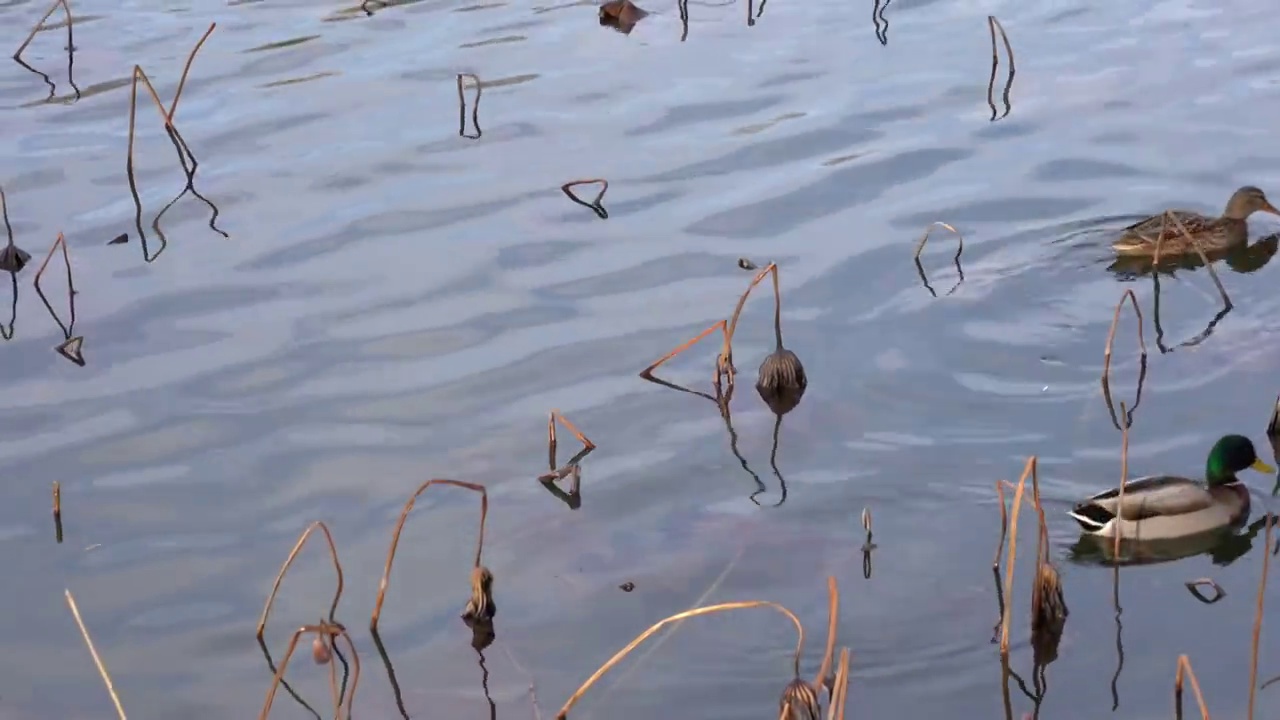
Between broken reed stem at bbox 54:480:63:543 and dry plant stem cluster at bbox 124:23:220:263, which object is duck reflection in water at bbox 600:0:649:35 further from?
broken reed stem at bbox 54:480:63:543

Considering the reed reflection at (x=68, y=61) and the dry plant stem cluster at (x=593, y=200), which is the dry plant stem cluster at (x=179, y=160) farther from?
the dry plant stem cluster at (x=593, y=200)

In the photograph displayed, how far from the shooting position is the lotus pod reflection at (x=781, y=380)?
27.1 feet

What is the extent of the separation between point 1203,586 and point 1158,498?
1.52 feet

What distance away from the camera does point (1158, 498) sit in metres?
7.06

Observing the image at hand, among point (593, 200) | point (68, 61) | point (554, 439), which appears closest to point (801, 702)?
point (554, 439)

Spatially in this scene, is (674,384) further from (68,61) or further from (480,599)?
(68,61)

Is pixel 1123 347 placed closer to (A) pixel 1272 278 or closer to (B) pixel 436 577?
(A) pixel 1272 278

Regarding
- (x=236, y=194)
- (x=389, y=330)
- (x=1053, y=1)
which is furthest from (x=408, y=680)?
(x=1053, y=1)

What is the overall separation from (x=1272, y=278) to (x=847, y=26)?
16.0 ft

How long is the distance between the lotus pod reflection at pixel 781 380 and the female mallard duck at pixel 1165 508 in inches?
60.6

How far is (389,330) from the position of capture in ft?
30.1

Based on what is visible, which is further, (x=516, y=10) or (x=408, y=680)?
(x=516, y=10)

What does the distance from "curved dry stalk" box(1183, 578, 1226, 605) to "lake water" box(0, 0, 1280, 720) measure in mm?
48

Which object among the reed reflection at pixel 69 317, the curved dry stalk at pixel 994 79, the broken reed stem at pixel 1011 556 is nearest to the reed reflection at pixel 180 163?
the reed reflection at pixel 69 317
